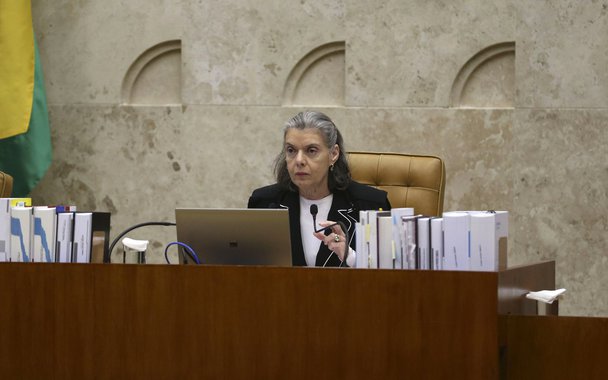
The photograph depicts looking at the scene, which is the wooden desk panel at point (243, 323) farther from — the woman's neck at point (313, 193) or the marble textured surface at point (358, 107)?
the marble textured surface at point (358, 107)

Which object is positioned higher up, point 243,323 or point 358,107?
point 358,107

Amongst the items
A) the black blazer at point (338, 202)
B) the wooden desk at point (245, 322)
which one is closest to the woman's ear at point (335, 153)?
the black blazer at point (338, 202)

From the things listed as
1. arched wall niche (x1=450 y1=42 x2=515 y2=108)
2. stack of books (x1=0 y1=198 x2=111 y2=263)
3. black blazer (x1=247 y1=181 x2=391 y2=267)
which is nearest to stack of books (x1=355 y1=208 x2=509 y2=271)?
stack of books (x1=0 y1=198 x2=111 y2=263)

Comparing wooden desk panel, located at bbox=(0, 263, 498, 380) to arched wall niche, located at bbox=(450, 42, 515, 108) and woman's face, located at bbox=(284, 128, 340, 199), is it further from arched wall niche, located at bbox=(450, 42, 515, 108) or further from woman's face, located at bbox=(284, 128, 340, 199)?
arched wall niche, located at bbox=(450, 42, 515, 108)

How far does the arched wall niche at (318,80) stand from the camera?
5.41 meters

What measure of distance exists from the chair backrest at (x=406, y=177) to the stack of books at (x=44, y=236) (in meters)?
1.61

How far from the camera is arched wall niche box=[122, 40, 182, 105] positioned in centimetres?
557

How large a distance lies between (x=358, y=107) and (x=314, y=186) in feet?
4.33

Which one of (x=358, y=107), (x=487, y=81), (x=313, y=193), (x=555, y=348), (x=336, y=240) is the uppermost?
(x=487, y=81)

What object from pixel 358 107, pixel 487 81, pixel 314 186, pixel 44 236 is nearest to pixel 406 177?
pixel 314 186

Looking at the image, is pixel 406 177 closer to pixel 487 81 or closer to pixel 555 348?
pixel 487 81

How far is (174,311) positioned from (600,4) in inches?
123

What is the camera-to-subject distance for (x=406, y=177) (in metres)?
4.35

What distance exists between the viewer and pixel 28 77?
206 inches
